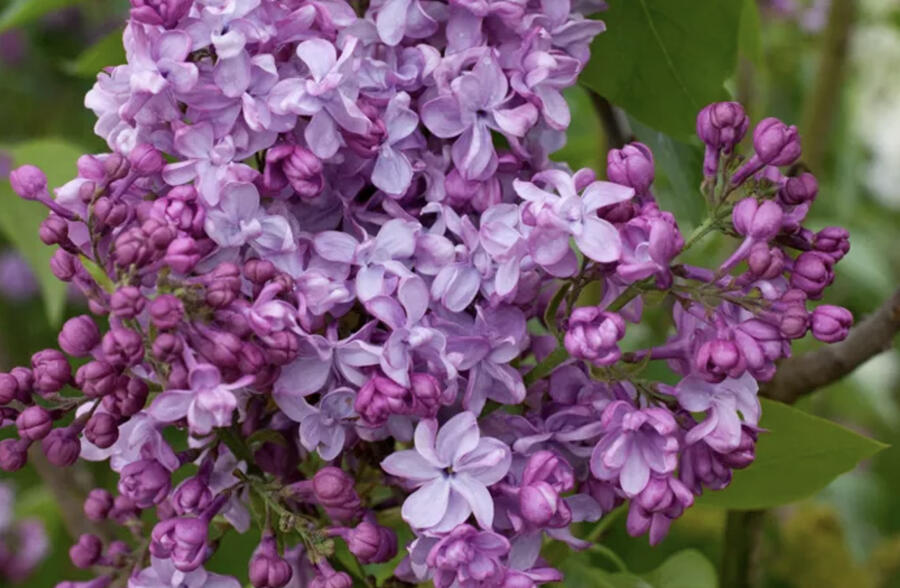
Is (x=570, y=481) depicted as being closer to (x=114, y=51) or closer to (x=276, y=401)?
(x=276, y=401)

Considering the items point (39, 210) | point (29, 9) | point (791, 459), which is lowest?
point (39, 210)

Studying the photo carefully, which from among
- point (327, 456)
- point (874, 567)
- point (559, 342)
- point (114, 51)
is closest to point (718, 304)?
point (559, 342)

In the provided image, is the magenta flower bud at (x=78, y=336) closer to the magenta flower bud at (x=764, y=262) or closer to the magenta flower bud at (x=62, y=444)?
the magenta flower bud at (x=62, y=444)

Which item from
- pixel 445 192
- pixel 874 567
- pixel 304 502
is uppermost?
pixel 445 192

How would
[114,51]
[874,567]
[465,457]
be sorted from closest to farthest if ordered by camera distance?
[465,457] < [114,51] < [874,567]

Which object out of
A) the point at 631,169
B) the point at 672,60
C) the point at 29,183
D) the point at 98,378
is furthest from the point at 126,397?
the point at 672,60

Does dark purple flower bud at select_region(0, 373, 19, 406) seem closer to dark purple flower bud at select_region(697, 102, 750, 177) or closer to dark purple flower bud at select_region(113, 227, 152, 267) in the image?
dark purple flower bud at select_region(113, 227, 152, 267)

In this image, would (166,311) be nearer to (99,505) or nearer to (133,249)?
(133,249)

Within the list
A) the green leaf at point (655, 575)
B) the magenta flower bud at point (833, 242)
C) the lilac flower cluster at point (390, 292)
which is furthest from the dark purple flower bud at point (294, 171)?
the green leaf at point (655, 575)
